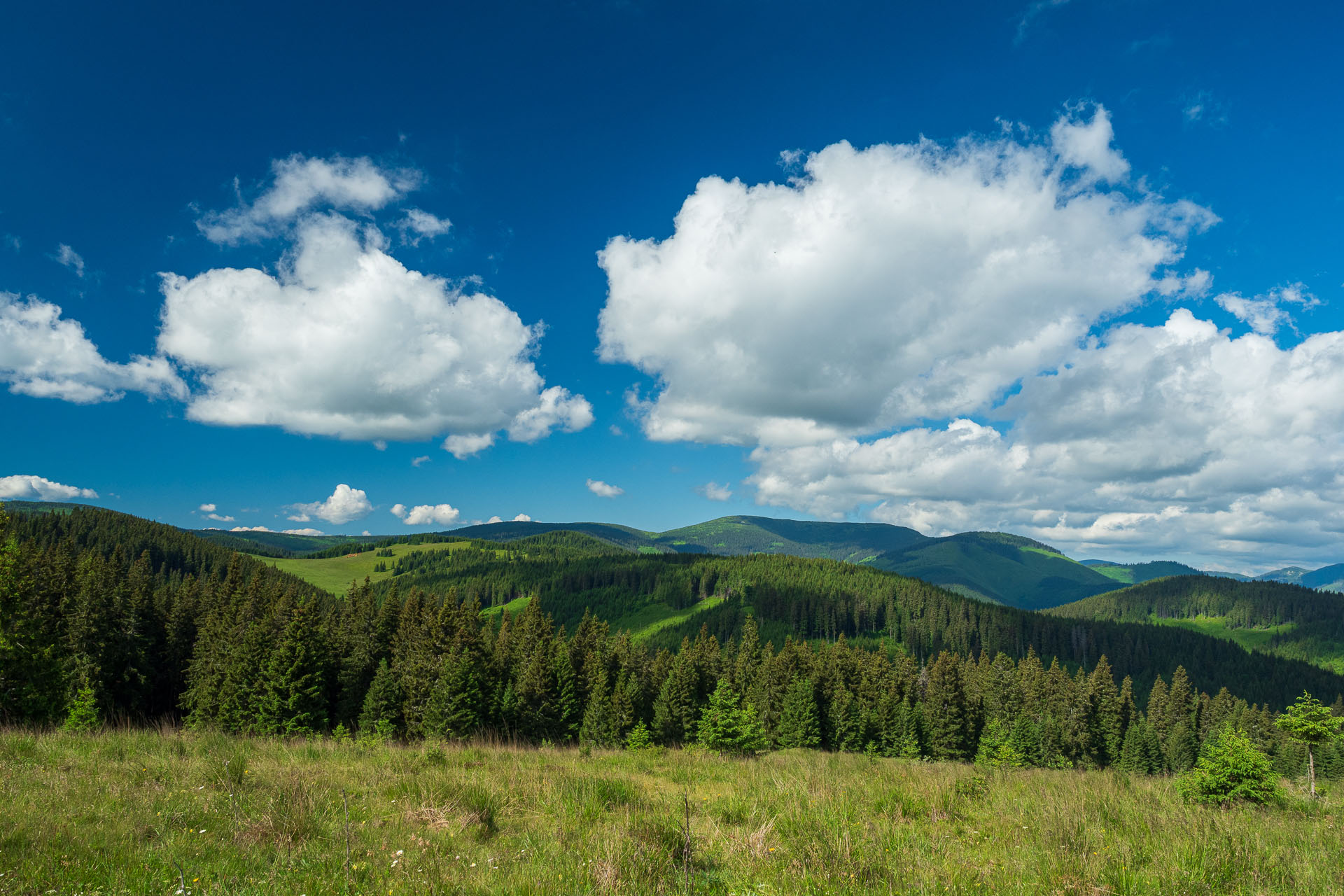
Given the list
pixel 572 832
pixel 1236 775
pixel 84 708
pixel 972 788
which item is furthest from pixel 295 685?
pixel 1236 775

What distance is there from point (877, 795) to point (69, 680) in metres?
52.6

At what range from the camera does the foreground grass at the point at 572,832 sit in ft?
19.0

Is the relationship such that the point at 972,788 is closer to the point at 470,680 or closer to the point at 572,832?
the point at 572,832

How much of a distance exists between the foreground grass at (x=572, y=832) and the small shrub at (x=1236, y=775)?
4.46m

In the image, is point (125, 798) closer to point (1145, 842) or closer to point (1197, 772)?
point (1145, 842)

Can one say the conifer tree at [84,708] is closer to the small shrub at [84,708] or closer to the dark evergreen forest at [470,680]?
the small shrub at [84,708]

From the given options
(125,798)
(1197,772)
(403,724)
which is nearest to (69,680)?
(403,724)

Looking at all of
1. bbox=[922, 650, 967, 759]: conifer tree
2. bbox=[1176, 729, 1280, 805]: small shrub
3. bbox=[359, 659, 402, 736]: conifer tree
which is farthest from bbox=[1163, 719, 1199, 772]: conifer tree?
bbox=[359, 659, 402, 736]: conifer tree

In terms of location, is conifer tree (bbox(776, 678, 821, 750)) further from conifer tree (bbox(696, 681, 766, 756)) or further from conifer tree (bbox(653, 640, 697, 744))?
conifer tree (bbox(696, 681, 766, 756))

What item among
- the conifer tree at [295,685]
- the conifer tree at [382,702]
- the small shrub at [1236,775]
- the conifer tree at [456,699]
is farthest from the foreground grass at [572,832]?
the conifer tree at [382,702]

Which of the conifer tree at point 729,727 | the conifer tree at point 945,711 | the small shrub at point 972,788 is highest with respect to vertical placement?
the small shrub at point 972,788

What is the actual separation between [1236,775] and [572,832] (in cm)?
2058

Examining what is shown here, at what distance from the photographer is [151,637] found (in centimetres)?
4800

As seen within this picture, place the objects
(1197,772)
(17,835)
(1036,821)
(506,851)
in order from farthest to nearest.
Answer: (1197,772) < (1036,821) < (506,851) < (17,835)
